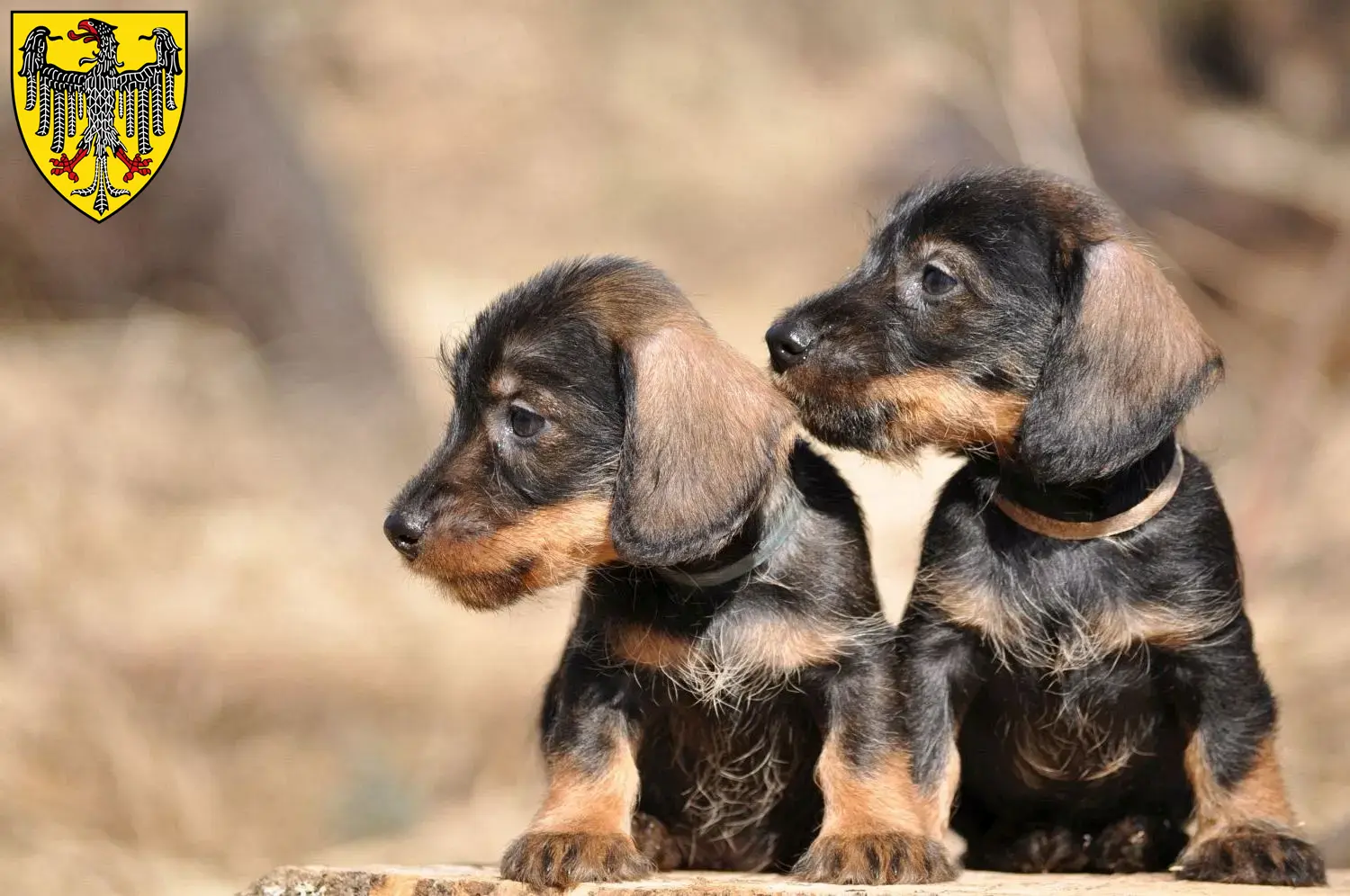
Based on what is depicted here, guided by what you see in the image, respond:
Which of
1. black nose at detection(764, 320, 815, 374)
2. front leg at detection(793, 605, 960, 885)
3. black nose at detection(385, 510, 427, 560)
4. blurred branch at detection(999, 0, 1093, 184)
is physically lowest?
front leg at detection(793, 605, 960, 885)

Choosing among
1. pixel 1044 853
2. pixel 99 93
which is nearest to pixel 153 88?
pixel 99 93

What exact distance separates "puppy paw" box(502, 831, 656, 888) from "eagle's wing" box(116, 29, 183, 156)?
5385 millimetres

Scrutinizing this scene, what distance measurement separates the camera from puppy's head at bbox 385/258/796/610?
176 inches

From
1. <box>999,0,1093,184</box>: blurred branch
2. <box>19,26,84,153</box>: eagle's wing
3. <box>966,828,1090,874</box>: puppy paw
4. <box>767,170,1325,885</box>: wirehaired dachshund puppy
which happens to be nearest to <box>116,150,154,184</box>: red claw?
<box>19,26,84,153</box>: eagle's wing

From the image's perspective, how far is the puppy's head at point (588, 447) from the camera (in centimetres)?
446

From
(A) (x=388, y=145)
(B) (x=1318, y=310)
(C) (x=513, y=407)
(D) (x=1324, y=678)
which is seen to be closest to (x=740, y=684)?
(C) (x=513, y=407)

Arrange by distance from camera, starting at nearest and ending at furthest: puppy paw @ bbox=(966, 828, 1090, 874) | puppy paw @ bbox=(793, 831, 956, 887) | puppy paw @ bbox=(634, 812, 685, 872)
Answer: puppy paw @ bbox=(793, 831, 956, 887), puppy paw @ bbox=(634, 812, 685, 872), puppy paw @ bbox=(966, 828, 1090, 874)

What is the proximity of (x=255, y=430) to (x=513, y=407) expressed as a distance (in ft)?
25.6

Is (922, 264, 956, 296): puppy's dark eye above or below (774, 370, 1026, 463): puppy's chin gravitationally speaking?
above

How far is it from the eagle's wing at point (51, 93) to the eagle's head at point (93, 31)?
0.63 feet

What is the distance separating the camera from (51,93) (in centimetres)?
A: 846

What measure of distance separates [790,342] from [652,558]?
2.77 feet

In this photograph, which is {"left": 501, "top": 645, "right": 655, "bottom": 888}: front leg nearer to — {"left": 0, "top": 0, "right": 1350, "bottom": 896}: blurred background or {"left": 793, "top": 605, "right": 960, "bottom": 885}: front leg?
{"left": 793, "top": 605, "right": 960, "bottom": 885}: front leg

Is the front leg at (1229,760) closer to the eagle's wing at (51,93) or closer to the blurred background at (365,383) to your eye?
the blurred background at (365,383)
